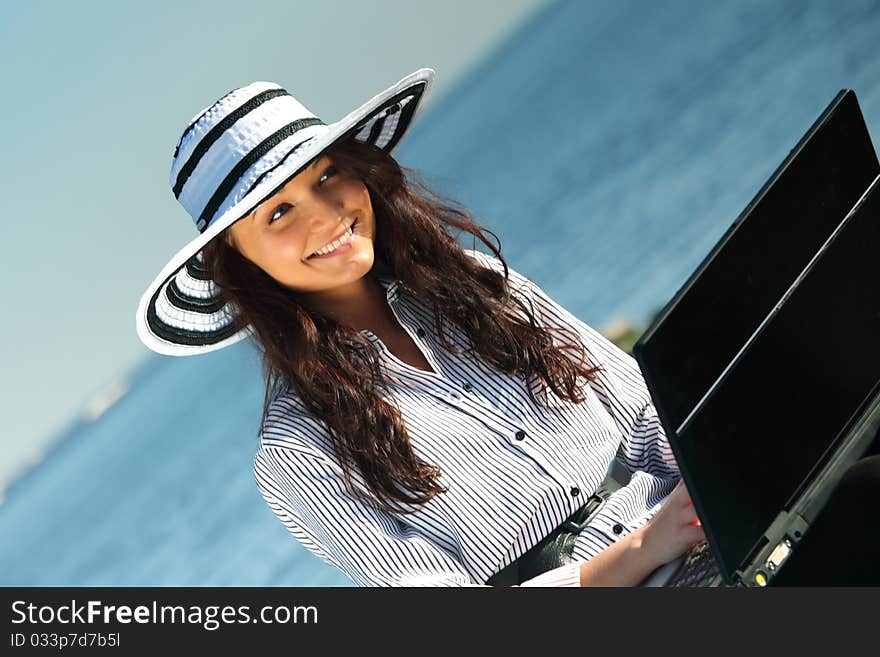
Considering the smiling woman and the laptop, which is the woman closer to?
the smiling woman

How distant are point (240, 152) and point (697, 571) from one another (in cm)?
90

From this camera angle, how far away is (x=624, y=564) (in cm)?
160

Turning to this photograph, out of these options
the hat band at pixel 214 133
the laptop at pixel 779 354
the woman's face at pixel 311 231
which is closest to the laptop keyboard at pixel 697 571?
the laptop at pixel 779 354

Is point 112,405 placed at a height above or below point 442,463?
below

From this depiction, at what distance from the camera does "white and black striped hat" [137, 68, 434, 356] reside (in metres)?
1.73

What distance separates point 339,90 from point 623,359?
1059 cm

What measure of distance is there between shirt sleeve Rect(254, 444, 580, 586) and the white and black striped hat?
0.30 metres

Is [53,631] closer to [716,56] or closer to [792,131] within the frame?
[792,131]

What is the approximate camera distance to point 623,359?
6.69ft

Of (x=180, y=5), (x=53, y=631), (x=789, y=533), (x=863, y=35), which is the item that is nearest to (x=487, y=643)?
(x=789, y=533)

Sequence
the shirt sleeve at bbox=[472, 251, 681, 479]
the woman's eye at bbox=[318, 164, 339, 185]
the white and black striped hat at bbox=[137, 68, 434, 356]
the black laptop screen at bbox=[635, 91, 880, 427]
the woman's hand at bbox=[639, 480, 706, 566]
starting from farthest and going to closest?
the shirt sleeve at bbox=[472, 251, 681, 479] → the woman's eye at bbox=[318, 164, 339, 185] → the white and black striped hat at bbox=[137, 68, 434, 356] → the woman's hand at bbox=[639, 480, 706, 566] → the black laptop screen at bbox=[635, 91, 880, 427]

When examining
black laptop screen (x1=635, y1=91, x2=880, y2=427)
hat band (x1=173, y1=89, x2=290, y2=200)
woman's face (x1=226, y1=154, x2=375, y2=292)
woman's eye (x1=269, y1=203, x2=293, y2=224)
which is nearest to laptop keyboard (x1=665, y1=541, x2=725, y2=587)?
black laptop screen (x1=635, y1=91, x2=880, y2=427)

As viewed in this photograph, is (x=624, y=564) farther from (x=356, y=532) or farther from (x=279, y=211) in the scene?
(x=279, y=211)

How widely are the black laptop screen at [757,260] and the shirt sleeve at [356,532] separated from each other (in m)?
0.73
